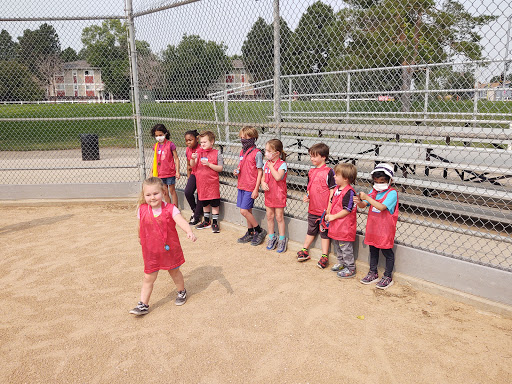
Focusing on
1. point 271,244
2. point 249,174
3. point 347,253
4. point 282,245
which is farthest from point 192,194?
point 347,253

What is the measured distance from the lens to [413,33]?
5250 mm

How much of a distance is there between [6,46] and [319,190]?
6727 mm

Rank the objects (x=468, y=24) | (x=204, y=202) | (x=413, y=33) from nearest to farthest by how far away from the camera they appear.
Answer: (x=468, y=24) < (x=413, y=33) < (x=204, y=202)

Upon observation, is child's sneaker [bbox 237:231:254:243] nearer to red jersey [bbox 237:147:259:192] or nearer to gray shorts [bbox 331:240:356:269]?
red jersey [bbox 237:147:259:192]

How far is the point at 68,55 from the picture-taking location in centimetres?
791

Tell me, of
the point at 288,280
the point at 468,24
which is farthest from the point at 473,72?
the point at 288,280

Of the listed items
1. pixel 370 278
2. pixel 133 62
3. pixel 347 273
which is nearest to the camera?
pixel 370 278

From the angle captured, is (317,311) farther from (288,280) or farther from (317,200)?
(317,200)

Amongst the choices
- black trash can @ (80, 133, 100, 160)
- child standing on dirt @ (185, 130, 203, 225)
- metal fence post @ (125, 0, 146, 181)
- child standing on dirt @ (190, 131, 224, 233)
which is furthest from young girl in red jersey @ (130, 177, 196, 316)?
black trash can @ (80, 133, 100, 160)

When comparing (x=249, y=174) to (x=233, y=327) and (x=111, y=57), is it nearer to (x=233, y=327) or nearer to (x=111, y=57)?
(x=233, y=327)

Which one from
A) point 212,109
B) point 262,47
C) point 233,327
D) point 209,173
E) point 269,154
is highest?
point 262,47

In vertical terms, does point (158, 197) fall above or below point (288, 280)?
above

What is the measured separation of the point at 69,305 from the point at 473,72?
5.52 meters

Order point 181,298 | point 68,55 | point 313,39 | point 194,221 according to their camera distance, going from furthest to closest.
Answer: point 68,55
point 194,221
point 313,39
point 181,298
